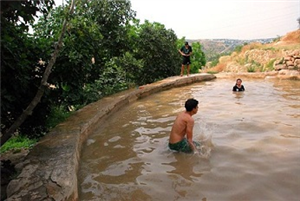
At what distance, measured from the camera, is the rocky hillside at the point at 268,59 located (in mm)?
14312

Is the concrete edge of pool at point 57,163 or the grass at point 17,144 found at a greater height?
the concrete edge of pool at point 57,163

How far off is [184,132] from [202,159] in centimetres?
55

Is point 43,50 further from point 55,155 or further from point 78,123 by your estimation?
point 55,155

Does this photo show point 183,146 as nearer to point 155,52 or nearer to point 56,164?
point 56,164

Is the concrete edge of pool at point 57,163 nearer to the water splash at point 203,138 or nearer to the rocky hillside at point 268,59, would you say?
the water splash at point 203,138

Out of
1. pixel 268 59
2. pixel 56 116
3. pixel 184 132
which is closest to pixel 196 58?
pixel 268 59

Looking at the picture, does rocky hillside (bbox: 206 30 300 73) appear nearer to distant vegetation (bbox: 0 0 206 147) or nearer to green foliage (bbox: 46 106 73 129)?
distant vegetation (bbox: 0 0 206 147)

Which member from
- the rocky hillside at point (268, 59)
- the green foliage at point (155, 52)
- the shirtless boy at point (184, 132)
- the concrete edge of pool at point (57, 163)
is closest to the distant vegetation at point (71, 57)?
the green foliage at point (155, 52)

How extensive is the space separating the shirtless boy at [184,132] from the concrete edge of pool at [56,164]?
1.57 metres

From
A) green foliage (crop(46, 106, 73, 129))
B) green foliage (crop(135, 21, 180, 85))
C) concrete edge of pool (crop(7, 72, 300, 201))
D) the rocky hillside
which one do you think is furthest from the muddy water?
the rocky hillside

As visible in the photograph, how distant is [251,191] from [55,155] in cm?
256

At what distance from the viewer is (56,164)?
11.0 feet

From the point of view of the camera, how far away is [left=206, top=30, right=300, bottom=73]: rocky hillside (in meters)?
14.3

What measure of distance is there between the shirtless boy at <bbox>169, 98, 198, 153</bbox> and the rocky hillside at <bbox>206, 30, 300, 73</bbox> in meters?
11.5
